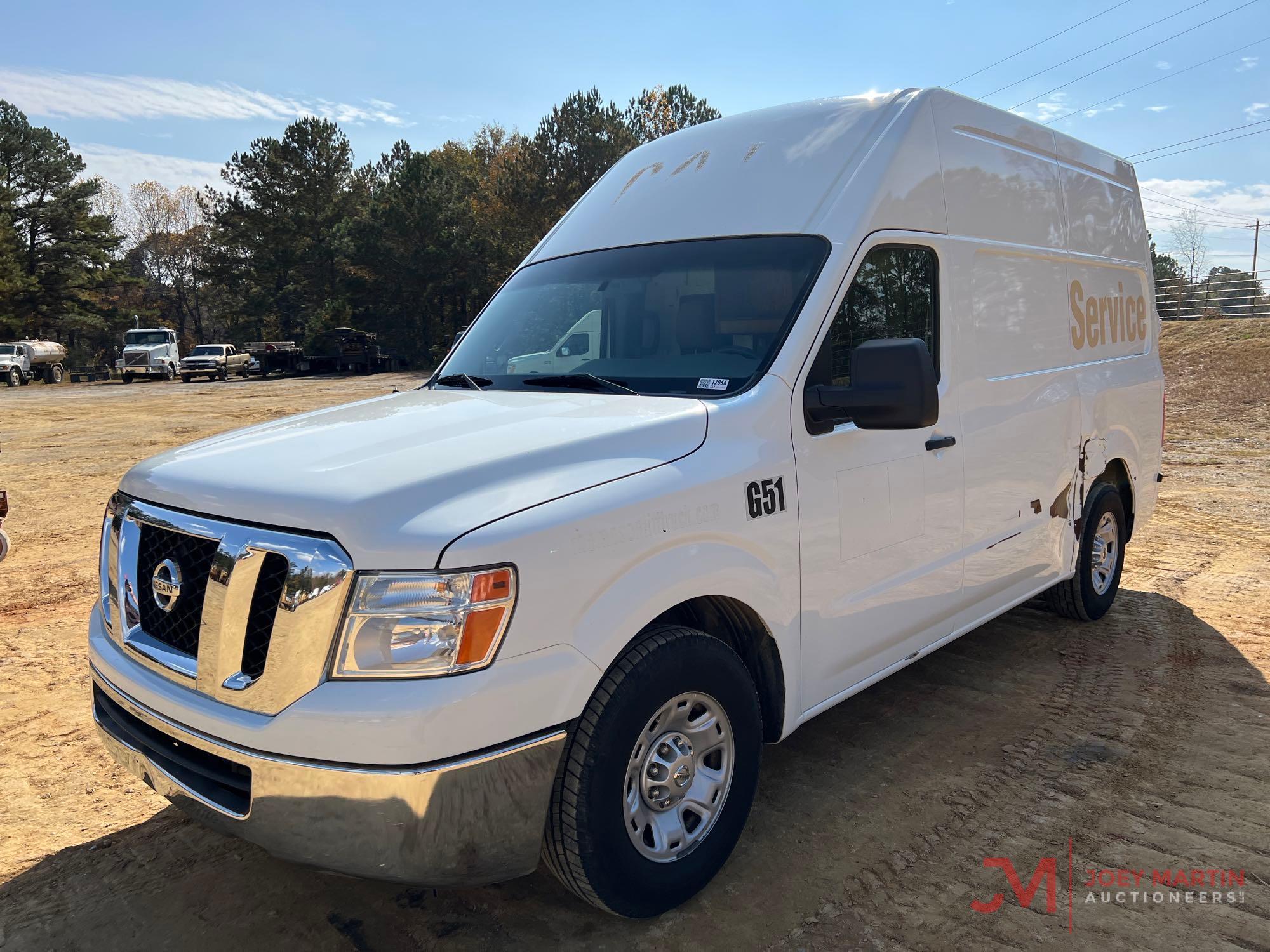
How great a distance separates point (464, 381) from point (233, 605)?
1.67 meters

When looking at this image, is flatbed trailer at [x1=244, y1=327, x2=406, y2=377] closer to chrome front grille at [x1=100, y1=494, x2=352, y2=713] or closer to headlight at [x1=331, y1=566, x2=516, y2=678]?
chrome front grille at [x1=100, y1=494, x2=352, y2=713]

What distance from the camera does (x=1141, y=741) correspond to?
13.0 ft

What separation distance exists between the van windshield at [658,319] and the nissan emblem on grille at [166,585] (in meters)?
1.45

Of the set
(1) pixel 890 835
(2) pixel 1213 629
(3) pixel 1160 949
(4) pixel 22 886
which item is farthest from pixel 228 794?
(2) pixel 1213 629

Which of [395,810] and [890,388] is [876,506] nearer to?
[890,388]

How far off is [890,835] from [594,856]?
1.32 metres

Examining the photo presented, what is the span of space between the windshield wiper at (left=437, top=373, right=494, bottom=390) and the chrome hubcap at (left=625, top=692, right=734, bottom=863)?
1.62m

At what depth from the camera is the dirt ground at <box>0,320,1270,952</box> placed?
276 centimetres

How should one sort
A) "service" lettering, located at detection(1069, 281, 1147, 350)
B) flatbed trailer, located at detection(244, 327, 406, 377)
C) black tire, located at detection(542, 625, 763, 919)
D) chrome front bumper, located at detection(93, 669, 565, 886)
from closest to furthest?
chrome front bumper, located at detection(93, 669, 565, 886)
black tire, located at detection(542, 625, 763, 919)
"service" lettering, located at detection(1069, 281, 1147, 350)
flatbed trailer, located at detection(244, 327, 406, 377)

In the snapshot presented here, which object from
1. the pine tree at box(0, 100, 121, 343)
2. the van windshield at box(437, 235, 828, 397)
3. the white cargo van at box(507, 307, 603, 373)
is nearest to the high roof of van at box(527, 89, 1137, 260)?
the van windshield at box(437, 235, 828, 397)

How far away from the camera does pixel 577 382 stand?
340 centimetres

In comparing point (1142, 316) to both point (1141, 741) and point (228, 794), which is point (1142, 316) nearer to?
point (1141, 741)

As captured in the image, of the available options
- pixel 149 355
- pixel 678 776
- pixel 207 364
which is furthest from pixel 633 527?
pixel 149 355

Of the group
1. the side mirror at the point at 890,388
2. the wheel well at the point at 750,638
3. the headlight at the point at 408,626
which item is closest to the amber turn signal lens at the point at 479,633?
the headlight at the point at 408,626
